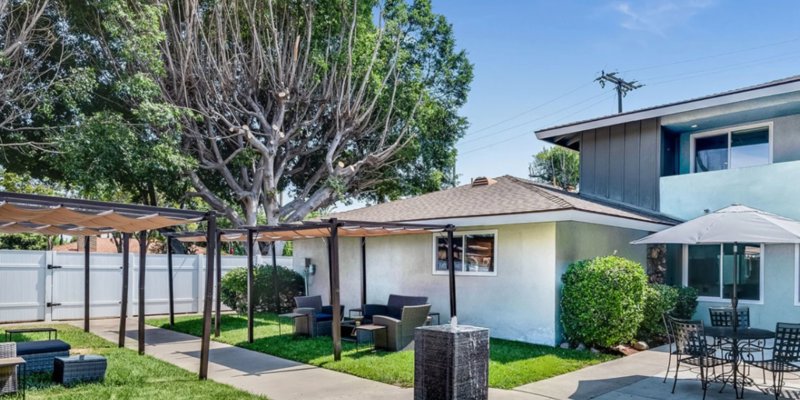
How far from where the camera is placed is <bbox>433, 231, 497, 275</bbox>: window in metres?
12.5

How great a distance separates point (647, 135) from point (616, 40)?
4.31m

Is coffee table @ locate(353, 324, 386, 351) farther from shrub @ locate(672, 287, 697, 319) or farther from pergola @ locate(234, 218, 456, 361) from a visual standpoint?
shrub @ locate(672, 287, 697, 319)

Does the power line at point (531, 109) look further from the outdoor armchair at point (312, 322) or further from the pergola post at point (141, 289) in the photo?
the pergola post at point (141, 289)

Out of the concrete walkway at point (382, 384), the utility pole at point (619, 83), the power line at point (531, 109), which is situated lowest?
the concrete walkway at point (382, 384)

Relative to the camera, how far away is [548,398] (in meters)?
7.12

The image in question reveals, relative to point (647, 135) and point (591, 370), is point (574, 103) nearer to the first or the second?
point (647, 135)

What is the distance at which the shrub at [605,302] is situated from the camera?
10.1 m

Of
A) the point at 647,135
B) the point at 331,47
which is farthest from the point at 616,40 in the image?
the point at 331,47

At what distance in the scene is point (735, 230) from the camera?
760 centimetres

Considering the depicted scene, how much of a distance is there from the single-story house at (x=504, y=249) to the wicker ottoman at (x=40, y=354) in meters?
7.66

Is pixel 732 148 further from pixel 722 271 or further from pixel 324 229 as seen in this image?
pixel 324 229

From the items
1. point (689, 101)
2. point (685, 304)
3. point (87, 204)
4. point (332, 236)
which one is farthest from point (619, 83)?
point (87, 204)

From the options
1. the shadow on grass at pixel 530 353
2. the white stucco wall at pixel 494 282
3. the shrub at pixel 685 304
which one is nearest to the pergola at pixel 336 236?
the white stucco wall at pixel 494 282

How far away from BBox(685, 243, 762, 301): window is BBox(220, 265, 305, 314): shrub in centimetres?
1204
